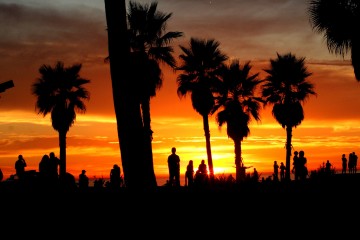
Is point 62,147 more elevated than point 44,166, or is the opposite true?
point 62,147

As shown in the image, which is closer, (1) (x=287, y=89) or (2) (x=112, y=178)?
(2) (x=112, y=178)

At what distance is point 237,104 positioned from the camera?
4116cm

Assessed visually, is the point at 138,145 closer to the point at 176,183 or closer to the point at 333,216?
the point at 333,216

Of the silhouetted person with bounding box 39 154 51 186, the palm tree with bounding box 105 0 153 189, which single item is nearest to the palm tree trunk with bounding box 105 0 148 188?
the palm tree with bounding box 105 0 153 189

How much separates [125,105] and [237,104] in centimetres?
3097

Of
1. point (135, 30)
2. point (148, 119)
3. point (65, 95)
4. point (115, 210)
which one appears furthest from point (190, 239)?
point (65, 95)

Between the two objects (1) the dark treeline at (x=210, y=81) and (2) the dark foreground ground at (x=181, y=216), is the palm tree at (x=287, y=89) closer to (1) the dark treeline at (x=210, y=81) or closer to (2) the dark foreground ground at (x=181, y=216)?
(1) the dark treeline at (x=210, y=81)

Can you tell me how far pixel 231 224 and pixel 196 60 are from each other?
30.1m

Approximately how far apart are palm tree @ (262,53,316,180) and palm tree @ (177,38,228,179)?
7.49 m

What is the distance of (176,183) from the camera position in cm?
2211

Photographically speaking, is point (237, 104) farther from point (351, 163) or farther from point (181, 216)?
point (181, 216)

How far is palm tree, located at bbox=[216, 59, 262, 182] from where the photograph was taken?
40.2m

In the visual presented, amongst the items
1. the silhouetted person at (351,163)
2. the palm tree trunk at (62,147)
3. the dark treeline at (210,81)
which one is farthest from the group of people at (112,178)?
the silhouetted person at (351,163)

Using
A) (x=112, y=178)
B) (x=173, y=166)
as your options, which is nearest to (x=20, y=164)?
(x=112, y=178)
